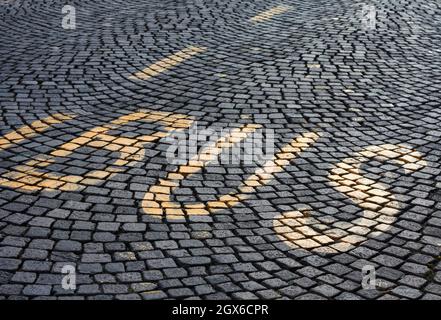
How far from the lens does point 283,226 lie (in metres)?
5.14

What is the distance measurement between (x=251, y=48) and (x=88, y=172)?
15.6ft

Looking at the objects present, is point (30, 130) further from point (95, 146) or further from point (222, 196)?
point (222, 196)

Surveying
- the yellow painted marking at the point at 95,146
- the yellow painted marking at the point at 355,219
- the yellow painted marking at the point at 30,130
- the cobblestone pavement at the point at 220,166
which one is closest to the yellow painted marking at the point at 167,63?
the cobblestone pavement at the point at 220,166

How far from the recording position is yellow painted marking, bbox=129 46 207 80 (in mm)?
8469

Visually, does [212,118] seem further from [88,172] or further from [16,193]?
[16,193]

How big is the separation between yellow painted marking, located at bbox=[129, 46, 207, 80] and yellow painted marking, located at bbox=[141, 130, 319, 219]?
2308mm

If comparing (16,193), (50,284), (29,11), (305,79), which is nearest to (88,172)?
(16,193)

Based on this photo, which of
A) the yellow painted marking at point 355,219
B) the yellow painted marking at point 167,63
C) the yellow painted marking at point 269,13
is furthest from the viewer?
the yellow painted marking at point 269,13

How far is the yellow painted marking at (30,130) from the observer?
640 cm

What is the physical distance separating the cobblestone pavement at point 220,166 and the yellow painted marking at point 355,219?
18 millimetres

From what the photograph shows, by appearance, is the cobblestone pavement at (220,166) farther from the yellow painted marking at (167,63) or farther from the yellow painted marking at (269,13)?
the yellow painted marking at (269,13)

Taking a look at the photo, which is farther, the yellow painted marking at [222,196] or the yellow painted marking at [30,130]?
the yellow painted marking at [30,130]

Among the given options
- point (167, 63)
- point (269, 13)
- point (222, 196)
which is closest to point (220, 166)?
point (222, 196)

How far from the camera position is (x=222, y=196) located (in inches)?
219
